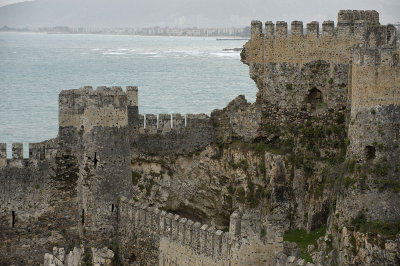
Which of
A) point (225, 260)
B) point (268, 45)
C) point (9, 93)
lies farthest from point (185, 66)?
point (225, 260)

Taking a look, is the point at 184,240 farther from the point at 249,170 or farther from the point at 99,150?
the point at 249,170

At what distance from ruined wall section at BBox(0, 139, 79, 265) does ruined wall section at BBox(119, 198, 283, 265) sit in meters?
1.89

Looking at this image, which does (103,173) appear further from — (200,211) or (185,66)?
(185,66)

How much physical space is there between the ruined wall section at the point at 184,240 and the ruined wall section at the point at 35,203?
1.89 m

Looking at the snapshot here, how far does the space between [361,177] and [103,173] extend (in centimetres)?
791

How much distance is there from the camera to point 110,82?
277 ft

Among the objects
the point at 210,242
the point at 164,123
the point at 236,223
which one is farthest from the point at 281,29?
the point at 236,223

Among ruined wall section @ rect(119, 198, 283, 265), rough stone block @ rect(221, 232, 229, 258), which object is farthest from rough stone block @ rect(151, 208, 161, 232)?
rough stone block @ rect(221, 232, 229, 258)

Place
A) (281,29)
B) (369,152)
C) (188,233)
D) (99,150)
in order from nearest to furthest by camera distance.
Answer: (188,233), (369,152), (99,150), (281,29)

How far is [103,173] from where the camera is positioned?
2886cm

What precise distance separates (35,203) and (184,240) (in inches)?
216

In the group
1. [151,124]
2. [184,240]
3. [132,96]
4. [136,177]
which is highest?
[132,96]

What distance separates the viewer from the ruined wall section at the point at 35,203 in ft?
95.6

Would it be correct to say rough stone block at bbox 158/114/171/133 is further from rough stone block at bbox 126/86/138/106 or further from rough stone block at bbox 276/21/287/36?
rough stone block at bbox 276/21/287/36
